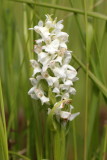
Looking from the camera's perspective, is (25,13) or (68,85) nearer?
(68,85)

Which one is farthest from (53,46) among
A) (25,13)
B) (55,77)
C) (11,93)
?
(11,93)

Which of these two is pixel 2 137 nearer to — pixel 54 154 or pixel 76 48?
pixel 54 154

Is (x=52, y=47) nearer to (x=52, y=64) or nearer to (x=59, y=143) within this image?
(x=52, y=64)

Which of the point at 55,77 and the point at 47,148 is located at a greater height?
the point at 55,77

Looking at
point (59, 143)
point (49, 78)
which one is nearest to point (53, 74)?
point (49, 78)

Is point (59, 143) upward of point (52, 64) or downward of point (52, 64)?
downward

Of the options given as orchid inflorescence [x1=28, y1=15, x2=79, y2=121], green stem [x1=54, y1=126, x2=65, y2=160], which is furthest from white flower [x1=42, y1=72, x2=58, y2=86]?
green stem [x1=54, y1=126, x2=65, y2=160]

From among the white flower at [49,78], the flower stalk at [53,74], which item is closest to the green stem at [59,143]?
the flower stalk at [53,74]

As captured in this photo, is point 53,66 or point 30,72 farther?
point 30,72
